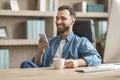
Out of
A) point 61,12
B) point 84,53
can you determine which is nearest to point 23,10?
point 61,12

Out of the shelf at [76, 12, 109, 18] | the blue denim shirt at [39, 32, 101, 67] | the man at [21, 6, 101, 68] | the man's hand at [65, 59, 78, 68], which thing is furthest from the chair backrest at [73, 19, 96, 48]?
the shelf at [76, 12, 109, 18]

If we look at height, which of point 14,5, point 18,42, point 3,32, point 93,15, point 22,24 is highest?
point 14,5

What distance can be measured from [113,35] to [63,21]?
1064 millimetres

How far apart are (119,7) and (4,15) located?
2.39 m

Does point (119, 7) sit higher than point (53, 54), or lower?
higher

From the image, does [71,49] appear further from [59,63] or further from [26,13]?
[26,13]

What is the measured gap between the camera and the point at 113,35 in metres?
1.59

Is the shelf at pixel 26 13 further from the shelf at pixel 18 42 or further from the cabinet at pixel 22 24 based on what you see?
the shelf at pixel 18 42

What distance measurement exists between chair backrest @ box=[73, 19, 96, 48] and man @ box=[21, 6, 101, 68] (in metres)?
0.14

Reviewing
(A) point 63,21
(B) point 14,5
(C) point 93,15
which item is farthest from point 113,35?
(C) point 93,15

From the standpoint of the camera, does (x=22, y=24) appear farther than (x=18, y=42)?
Yes

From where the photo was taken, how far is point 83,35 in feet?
9.09

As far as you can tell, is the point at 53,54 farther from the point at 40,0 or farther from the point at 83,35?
the point at 40,0

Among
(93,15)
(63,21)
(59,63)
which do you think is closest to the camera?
(59,63)
